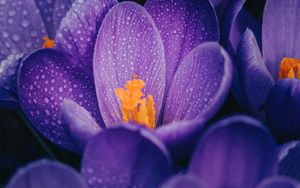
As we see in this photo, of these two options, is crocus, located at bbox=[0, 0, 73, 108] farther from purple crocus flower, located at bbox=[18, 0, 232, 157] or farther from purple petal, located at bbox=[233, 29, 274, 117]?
purple petal, located at bbox=[233, 29, 274, 117]

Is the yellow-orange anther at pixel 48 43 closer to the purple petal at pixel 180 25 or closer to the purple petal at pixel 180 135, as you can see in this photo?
the purple petal at pixel 180 25

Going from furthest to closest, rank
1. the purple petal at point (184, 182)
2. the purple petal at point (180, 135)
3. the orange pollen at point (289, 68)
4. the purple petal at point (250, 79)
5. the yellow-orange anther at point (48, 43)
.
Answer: the yellow-orange anther at point (48, 43) < the orange pollen at point (289, 68) < the purple petal at point (250, 79) < the purple petal at point (180, 135) < the purple petal at point (184, 182)

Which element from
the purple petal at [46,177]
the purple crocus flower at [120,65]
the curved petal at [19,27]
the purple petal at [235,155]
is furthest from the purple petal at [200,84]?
the curved petal at [19,27]

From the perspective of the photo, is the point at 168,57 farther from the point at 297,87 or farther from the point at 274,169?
the point at 274,169

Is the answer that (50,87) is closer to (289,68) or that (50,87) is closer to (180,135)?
(180,135)

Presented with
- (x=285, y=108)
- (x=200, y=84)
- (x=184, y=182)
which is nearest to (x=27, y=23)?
(x=200, y=84)

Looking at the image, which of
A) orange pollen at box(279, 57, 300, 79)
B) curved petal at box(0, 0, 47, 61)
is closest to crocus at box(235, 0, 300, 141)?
orange pollen at box(279, 57, 300, 79)

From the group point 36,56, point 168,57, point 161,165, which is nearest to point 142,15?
point 168,57
